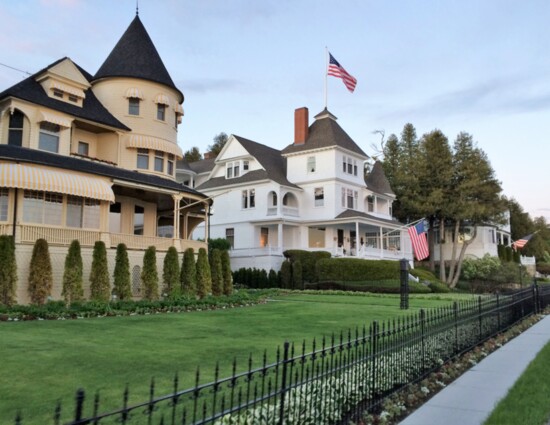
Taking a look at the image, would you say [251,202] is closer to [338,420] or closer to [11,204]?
[11,204]

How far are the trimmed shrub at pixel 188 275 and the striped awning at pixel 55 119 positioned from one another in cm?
859

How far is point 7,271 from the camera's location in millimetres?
16391

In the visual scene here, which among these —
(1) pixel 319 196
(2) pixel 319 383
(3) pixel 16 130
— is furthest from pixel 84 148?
(2) pixel 319 383

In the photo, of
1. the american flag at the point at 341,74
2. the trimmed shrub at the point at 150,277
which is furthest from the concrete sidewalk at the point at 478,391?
the american flag at the point at 341,74

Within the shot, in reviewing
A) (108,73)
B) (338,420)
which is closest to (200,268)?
(108,73)

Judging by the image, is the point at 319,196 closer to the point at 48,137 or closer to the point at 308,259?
the point at 308,259

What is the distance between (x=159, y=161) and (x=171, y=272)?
30.0 ft

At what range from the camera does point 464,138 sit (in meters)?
53.6

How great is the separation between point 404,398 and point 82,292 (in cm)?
1413

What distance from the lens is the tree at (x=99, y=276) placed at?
60.6 ft

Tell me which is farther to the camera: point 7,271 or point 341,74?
point 341,74

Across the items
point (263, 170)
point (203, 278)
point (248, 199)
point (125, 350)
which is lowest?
point (125, 350)

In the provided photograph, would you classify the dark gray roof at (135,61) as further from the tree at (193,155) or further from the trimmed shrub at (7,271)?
the tree at (193,155)

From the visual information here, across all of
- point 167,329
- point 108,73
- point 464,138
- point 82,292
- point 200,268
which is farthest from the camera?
point 464,138
